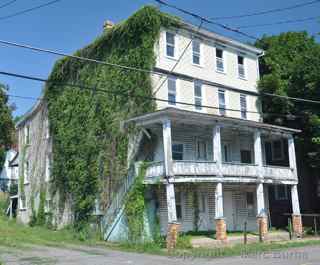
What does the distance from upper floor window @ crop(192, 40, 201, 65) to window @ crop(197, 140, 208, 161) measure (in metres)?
4.90

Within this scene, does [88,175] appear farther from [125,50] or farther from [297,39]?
[297,39]

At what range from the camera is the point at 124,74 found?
28.5m

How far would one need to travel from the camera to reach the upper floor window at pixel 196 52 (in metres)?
30.1

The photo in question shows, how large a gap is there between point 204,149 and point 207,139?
0.62m

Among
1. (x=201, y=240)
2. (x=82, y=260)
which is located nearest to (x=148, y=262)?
(x=82, y=260)

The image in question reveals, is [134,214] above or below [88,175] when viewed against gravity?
below

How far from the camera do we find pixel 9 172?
48969 mm

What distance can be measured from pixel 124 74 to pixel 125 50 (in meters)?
1.55

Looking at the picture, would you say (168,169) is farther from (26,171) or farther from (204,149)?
(26,171)

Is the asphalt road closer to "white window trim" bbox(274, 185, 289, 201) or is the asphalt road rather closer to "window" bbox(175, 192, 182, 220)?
"window" bbox(175, 192, 182, 220)

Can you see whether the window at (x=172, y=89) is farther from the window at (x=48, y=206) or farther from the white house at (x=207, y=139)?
the window at (x=48, y=206)

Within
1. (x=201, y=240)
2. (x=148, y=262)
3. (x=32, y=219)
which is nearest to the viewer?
(x=148, y=262)

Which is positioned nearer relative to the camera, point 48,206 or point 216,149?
point 216,149

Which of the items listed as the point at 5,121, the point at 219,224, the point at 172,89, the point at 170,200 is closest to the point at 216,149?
the point at 219,224
